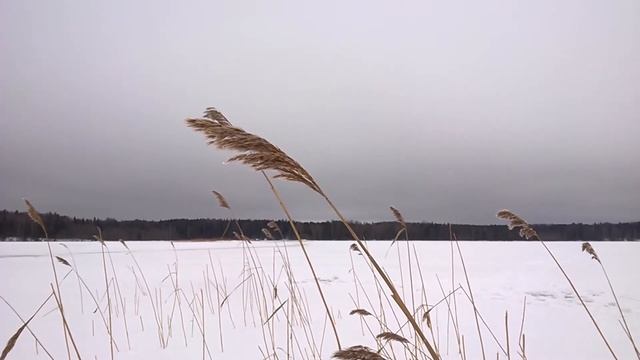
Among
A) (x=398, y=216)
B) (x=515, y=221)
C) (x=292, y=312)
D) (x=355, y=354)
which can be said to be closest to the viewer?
(x=355, y=354)

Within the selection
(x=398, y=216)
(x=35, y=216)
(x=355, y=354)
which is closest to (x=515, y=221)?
(x=398, y=216)

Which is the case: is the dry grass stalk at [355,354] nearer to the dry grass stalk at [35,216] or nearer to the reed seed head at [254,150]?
the reed seed head at [254,150]

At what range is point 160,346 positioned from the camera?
4.11 m

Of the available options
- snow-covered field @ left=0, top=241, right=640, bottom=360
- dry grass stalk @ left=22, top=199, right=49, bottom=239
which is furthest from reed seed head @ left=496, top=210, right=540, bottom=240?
dry grass stalk @ left=22, top=199, right=49, bottom=239

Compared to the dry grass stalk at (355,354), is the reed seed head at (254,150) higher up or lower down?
higher up

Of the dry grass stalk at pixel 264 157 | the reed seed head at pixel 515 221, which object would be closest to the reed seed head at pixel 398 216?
the reed seed head at pixel 515 221

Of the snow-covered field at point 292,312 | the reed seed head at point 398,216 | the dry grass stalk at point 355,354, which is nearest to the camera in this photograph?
the dry grass stalk at point 355,354

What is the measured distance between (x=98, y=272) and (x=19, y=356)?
7.22 meters

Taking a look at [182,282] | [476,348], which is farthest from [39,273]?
[476,348]

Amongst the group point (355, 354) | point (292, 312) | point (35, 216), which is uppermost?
point (35, 216)

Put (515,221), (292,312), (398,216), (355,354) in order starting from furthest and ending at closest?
(292,312)
(398,216)
(515,221)
(355,354)

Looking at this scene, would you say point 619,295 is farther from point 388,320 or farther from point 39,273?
point 39,273

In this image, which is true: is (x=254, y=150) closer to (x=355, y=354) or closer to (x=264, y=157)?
(x=264, y=157)

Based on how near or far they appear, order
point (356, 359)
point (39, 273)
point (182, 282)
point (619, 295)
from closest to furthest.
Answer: point (356, 359) < point (619, 295) < point (182, 282) < point (39, 273)
